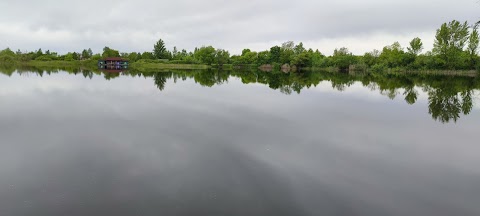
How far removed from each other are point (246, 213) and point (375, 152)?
565 centimetres

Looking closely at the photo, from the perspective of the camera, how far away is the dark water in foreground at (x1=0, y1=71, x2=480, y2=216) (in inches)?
223

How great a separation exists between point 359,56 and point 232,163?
374 feet

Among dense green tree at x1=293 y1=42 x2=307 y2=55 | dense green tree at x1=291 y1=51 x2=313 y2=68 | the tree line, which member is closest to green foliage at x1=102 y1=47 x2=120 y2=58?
the tree line

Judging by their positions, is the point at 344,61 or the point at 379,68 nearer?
the point at 379,68

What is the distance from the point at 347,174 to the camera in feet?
24.1

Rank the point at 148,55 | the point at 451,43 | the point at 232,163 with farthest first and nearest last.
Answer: the point at 148,55, the point at 451,43, the point at 232,163

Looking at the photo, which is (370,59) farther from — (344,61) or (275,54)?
(275,54)

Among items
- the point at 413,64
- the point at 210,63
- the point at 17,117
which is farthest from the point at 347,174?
the point at 210,63

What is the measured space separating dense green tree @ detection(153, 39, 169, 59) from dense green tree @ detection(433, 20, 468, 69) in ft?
310

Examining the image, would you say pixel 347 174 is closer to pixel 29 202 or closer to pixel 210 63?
pixel 29 202

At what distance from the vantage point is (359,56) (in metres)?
111

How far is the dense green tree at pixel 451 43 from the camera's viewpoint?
230ft

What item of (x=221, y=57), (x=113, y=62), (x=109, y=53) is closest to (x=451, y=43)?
(x=221, y=57)

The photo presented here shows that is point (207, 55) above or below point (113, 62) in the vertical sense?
above
